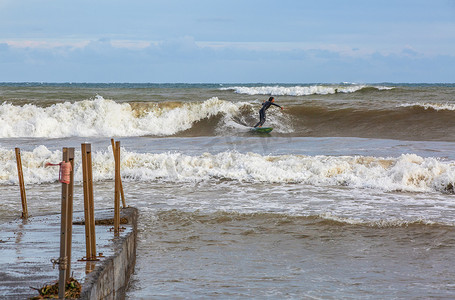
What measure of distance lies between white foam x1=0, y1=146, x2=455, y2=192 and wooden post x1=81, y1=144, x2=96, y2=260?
308 inches

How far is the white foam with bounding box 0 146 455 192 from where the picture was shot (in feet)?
39.7

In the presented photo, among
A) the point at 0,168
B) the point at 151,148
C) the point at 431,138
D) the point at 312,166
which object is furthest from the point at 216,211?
the point at 431,138

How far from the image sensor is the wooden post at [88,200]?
15.9 ft

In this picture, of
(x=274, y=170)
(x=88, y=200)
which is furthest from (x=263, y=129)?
(x=88, y=200)

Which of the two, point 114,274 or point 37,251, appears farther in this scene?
point 37,251

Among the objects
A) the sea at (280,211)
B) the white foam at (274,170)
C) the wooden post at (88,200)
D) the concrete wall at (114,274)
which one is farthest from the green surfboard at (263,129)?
the wooden post at (88,200)

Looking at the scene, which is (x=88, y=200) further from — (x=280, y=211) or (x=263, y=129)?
(x=263, y=129)

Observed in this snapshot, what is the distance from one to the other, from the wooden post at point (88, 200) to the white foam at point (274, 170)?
7.81m

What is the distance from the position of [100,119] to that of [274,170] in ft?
51.5

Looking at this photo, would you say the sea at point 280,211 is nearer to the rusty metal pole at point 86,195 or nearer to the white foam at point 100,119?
the rusty metal pole at point 86,195

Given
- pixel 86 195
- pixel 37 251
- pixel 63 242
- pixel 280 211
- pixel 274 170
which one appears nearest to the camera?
pixel 63 242

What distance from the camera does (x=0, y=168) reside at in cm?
1410

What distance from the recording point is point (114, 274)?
516 centimetres

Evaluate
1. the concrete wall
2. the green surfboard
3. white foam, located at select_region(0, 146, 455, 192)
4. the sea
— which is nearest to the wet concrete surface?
the concrete wall
